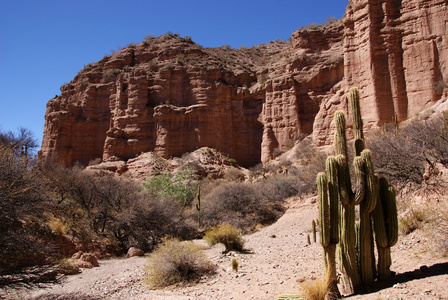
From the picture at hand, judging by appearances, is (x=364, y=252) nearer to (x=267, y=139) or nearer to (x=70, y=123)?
(x=267, y=139)

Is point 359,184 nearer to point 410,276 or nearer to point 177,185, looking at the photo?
point 410,276

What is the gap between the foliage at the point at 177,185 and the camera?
24.6m

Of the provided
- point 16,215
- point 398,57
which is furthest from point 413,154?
point 398,57

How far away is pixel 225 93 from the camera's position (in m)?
35.9

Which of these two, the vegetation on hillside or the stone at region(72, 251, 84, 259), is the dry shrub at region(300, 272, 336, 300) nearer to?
the vegetation on hillside

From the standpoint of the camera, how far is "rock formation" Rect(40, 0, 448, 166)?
23.3 m

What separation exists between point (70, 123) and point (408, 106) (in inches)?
1389

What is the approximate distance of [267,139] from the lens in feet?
105

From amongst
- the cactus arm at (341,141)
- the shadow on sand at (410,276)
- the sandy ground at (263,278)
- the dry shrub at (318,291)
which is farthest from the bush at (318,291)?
the cactus arm at (341,141)

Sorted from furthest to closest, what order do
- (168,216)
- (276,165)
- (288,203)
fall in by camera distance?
(276,165) → (288,203) → (168,216)

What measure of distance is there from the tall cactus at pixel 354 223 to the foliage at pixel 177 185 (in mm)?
18883

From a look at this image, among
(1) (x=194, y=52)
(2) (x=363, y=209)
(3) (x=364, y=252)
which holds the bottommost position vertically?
(3) (x=364, y=252)

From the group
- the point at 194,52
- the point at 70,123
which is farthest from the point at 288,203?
the point at 70,123

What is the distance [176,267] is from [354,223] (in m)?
4.82
